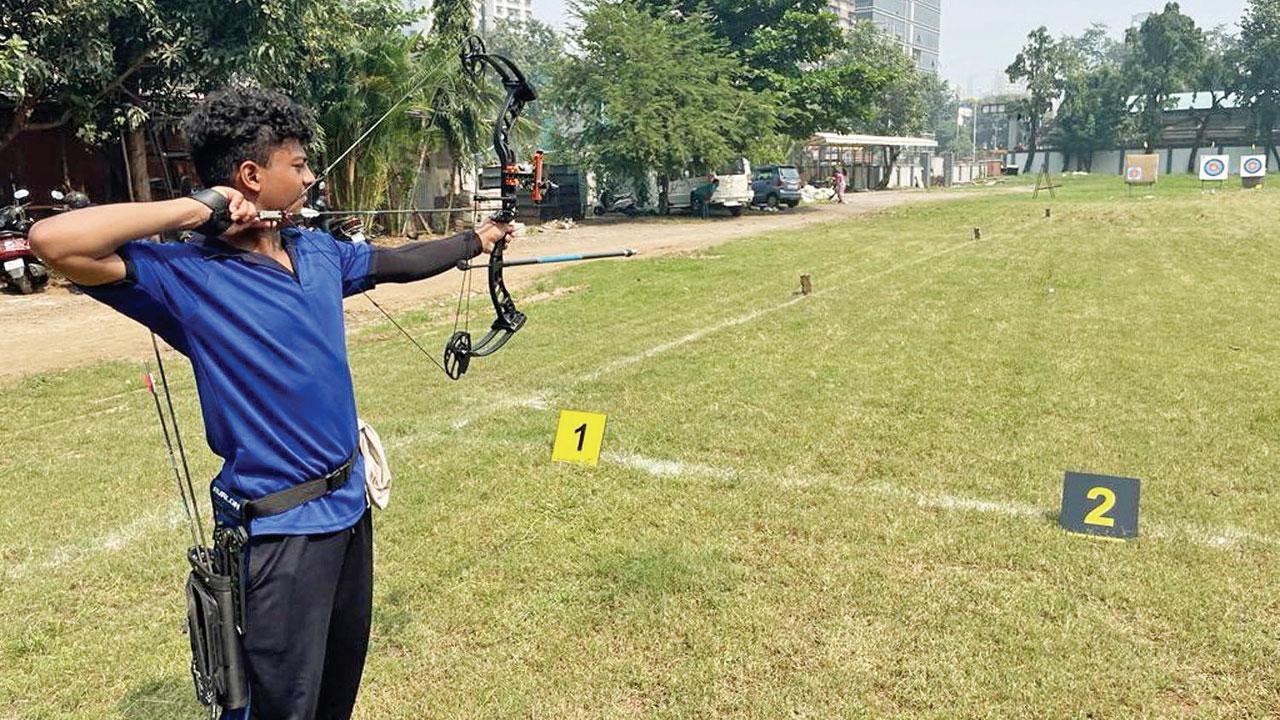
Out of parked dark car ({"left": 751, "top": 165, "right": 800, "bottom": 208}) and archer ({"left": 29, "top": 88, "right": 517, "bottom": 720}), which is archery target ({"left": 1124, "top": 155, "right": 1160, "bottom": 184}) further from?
archer ({"left": 29, "top": 88, "right": 517, "bottom": 720})

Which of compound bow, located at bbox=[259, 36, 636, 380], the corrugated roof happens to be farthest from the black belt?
the corrugated roof

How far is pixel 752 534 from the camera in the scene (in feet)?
16.0

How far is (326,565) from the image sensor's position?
2352 millimetres

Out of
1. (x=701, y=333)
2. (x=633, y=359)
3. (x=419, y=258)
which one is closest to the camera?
(x=419, y=258)

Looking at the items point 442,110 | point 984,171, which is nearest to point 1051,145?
point 984,171

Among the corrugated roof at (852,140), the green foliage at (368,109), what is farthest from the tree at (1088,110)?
the green foliage at (368,109)

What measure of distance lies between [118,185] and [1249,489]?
64.7 ft

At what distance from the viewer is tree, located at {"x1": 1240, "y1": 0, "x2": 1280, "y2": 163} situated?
79.1 m

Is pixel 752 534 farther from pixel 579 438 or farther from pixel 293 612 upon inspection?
pixel 293 612

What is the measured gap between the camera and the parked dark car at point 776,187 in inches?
1425

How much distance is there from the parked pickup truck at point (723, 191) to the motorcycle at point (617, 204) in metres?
1.34

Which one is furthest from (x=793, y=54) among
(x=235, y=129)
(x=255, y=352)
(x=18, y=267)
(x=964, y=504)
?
(x=255, y=352)

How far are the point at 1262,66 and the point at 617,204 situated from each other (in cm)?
7296

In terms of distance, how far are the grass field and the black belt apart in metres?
1.38
